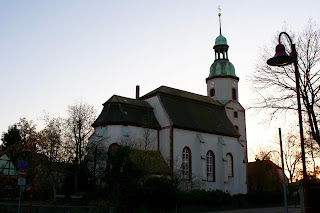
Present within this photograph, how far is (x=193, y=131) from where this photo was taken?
1439 inches

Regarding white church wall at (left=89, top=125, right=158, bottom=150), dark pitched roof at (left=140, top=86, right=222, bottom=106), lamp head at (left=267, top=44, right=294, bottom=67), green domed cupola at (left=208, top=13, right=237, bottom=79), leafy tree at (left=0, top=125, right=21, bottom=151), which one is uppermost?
green domed cupola at (left=208, top=13, right=237, bottom=79)

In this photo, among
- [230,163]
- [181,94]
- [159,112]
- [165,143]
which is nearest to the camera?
[165,143]

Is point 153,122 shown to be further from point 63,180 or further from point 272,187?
point 272,187

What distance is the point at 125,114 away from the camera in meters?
34.2

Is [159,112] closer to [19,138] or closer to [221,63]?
[221,63]

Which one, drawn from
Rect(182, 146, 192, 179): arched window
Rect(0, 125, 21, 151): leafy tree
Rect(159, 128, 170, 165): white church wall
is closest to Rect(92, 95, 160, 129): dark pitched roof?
Result: Rect(159, 128, 170, 165): white church wall

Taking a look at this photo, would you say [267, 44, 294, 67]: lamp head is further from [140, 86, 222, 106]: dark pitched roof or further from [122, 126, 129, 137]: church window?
[140, 86, 222, 106]: dark pitched roof

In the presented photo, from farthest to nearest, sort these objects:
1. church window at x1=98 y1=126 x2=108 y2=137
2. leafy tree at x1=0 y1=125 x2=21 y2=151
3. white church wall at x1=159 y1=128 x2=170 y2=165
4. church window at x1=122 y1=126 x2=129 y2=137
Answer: leafy tree at x1=0 y1=125 x2=21 y2=151 < white church wall at x1=159 y1=128 x2=170 y2=165 < church window at x1=98 y1=126 x2=108 y2=137 < church window at x1=122 y1=126 x2=129 y2=137

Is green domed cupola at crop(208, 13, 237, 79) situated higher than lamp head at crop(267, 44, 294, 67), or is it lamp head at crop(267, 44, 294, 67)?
green domed cupola at crop(208, 13, 237, 79)

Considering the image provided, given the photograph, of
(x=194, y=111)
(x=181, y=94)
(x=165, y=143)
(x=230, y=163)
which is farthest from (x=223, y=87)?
(x=165, y=143)

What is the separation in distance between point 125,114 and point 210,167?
11134mm

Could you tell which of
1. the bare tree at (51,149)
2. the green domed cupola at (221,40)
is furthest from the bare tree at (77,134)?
the green domed cupola at (221,40)

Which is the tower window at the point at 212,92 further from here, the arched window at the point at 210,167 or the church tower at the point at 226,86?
the arched window at the point at 210,167

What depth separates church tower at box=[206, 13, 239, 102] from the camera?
4409 cm
